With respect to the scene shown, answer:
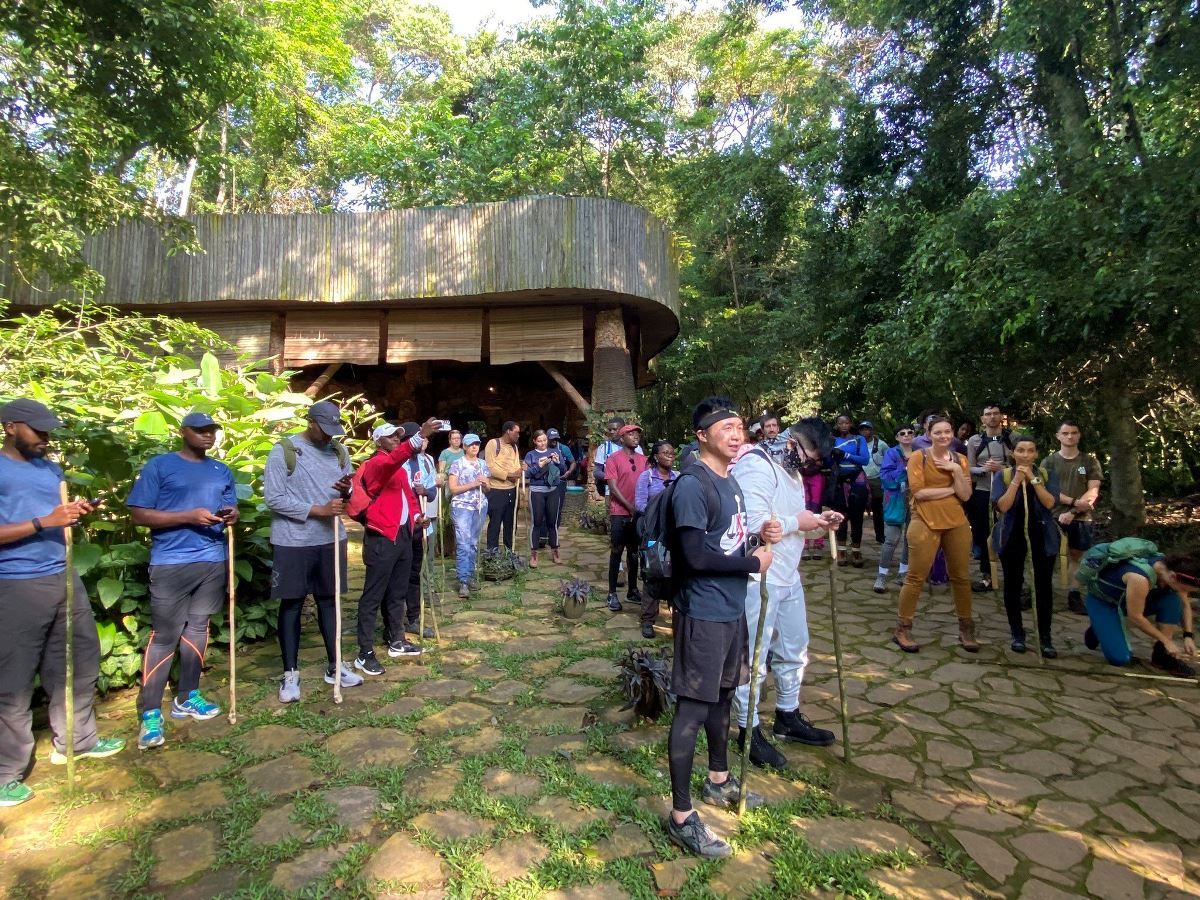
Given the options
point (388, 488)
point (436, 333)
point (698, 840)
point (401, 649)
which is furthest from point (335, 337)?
point (698, 840)

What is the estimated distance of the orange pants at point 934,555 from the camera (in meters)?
4.89

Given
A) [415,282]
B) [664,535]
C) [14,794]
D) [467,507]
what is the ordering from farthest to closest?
[415,282] < [467,507] < [14,794] < [664,535]

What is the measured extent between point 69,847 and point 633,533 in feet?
14.1

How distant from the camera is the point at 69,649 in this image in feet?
10.2

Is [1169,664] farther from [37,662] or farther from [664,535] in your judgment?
[37,662]

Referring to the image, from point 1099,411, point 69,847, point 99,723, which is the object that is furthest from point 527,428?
point 69,847

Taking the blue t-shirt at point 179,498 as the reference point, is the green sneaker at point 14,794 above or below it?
below

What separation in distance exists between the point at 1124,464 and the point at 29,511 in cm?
1095

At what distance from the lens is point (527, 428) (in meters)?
16.7

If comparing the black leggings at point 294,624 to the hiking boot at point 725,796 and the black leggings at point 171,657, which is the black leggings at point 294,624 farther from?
the hiking boot at point 725,796

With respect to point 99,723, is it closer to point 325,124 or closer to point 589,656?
point 589,656

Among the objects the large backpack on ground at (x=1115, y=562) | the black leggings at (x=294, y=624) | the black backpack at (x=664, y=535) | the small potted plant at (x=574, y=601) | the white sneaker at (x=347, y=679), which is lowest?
the white sneaker at (x=347, y=679)

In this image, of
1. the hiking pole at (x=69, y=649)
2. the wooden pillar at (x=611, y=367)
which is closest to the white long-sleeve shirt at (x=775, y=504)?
the hiking pole at (x=69, y=649)

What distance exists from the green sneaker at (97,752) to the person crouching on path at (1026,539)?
19.6 feet
